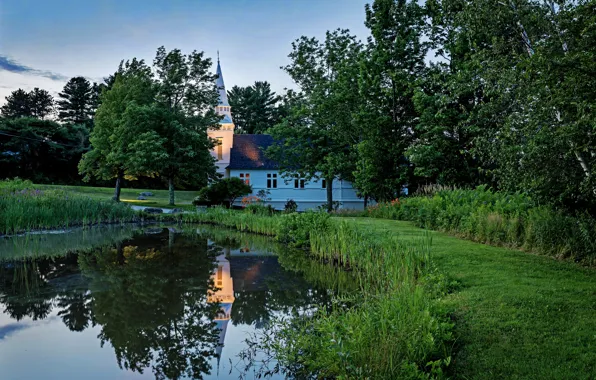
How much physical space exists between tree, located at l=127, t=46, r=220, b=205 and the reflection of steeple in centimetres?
1689

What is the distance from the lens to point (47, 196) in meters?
18.1

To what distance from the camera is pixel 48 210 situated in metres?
16.5

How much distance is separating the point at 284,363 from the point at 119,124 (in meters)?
27.1

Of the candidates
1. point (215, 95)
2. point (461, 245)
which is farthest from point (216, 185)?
point (461, 245)

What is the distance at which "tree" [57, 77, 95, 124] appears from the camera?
59125 mm

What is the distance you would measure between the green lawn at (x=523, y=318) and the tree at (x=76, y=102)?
197 feet

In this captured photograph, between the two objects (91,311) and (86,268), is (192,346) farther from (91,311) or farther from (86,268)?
(86,268)

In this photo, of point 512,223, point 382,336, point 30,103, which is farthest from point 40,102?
point 382,336

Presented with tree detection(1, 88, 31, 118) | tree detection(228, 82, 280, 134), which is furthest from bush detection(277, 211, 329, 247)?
tree detection(1, 88, 31, 118)

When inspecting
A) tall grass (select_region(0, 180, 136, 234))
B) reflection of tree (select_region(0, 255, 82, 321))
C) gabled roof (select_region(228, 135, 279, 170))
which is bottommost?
reflection of tree (select_region(0, 255, 82, 321))

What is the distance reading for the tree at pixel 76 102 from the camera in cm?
5912

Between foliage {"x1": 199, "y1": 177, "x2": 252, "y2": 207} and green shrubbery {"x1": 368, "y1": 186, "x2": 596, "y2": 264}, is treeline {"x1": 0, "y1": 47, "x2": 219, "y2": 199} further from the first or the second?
green shrubbery {"x1": 368, "y1": 186, "x2": 596, "y2": 264}

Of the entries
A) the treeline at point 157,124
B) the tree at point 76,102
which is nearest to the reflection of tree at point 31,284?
the treeline at point 157,124

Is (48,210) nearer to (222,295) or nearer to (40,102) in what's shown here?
(222,295)
